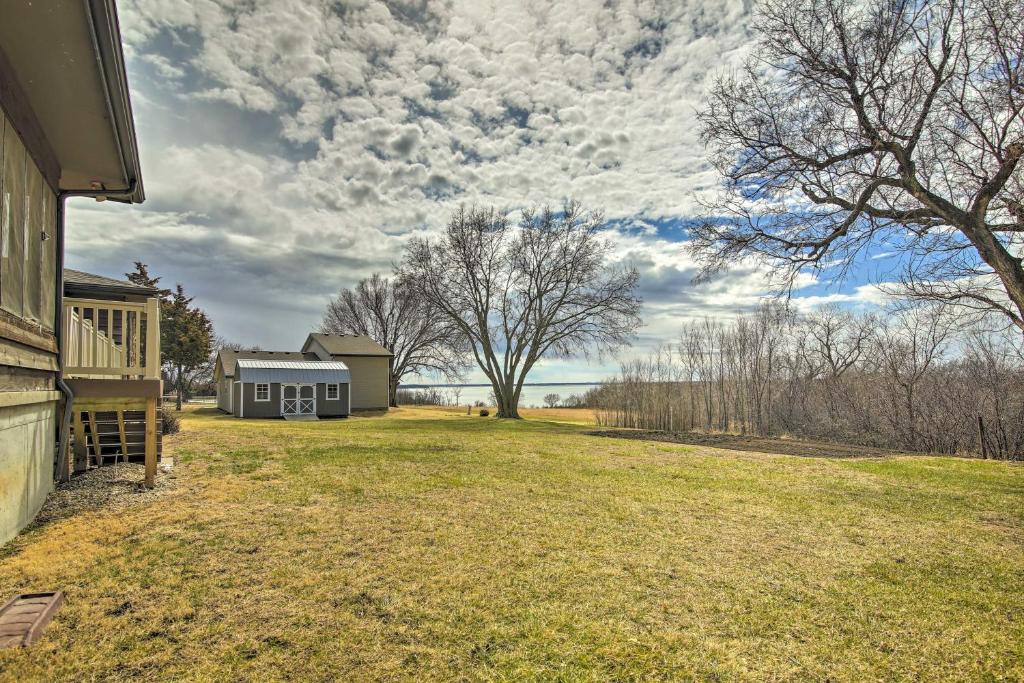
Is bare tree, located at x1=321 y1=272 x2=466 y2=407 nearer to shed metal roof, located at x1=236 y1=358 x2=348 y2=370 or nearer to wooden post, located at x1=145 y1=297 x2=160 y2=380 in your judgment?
shed metal roof, located at x1=236 y1=358 x2=348 y2=370

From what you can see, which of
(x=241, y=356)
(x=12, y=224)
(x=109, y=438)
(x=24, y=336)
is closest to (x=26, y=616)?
(x=24, y=336)

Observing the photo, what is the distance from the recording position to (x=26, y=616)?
2670 mm

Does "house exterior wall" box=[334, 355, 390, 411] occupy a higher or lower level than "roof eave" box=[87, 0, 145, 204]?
lower

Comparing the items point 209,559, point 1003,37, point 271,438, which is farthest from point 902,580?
point 271,438

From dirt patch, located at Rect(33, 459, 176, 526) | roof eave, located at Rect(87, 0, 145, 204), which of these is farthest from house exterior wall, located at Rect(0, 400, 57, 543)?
roof eave, located at Rect(87, 0, 145, 204)

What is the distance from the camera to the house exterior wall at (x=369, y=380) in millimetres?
30484

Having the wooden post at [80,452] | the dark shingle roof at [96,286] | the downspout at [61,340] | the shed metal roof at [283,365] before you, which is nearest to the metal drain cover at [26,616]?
the downspout at [61,340]

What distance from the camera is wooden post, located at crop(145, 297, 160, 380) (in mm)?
5727

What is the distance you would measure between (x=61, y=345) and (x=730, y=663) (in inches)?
268

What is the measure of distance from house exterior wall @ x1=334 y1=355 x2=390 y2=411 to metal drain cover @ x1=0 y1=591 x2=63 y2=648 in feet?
91.3

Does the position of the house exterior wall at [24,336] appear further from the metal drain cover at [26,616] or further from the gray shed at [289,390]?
the gray shed at [289,390]

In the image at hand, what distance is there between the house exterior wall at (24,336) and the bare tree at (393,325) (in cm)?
2949

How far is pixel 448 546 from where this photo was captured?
13.8 ft

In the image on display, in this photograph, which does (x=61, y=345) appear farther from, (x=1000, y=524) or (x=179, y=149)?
(x=1000, y=524)
